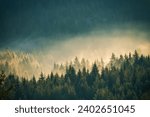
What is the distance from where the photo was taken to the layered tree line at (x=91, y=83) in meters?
18.5

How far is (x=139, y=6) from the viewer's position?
18.6 m

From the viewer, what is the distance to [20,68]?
1986 cm

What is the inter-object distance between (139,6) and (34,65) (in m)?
5.63

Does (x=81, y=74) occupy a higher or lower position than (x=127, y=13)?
lower

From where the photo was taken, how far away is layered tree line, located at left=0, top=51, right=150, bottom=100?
18.5 meters

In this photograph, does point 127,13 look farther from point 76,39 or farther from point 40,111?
point 40,111

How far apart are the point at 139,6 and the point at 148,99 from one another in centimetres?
420

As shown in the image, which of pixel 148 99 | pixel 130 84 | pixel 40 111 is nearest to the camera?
pixel 40 111

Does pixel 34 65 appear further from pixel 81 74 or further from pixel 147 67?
pixel 147 67

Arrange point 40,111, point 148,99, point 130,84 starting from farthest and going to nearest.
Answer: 1. point 130,84
2. point 148,99
3. point 40,111

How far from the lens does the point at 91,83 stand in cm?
1936

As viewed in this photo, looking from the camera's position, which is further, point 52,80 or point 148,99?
point 52,80

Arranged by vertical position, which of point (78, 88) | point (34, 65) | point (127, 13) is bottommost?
point (78, 88)

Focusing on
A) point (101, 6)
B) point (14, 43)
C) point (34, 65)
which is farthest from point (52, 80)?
point (101, 6)
